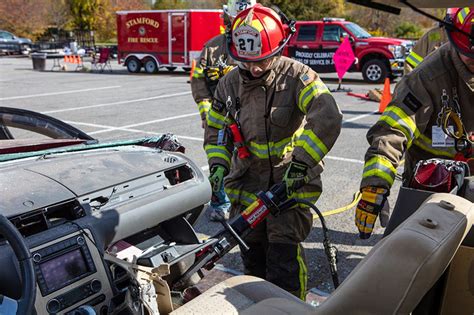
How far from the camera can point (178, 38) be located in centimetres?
1922

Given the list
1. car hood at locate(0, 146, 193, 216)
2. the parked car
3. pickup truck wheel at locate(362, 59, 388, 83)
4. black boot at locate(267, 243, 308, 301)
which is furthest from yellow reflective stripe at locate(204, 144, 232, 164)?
the parked car

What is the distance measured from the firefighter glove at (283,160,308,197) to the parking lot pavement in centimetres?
117

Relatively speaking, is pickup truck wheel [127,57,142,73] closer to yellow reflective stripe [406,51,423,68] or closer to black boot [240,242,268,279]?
yellow reflective stripe [406,51,423,68]

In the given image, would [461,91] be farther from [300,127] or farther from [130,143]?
[130,143]

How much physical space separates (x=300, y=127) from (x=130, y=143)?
991mm

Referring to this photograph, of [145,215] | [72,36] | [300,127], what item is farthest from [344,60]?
[72,36]

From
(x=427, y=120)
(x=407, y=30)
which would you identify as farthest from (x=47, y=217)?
(x=407, y=30)

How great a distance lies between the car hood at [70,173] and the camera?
203 centimetres

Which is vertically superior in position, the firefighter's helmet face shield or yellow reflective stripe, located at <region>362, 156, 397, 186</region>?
the firefighter's helmet face shield

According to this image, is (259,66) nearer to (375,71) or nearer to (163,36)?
(375,71)

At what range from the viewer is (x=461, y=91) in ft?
9.02

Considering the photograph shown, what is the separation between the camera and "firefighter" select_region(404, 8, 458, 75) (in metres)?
4.99

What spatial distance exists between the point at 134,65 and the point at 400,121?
748 inches

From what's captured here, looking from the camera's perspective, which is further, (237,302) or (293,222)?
(293,222)
